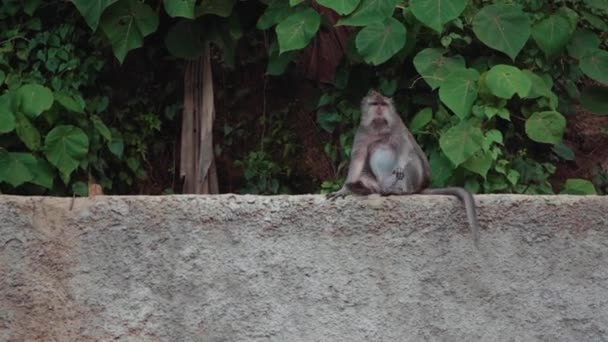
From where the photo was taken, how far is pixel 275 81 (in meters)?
6.59

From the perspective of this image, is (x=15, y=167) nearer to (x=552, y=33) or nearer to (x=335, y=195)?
(x=335, y=195)

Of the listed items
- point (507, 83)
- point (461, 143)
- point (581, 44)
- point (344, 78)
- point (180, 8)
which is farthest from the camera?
point (344, 78)

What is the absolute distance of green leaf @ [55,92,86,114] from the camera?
568 centimetres

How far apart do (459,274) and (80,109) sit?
2.47m

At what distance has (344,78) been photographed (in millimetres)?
6016

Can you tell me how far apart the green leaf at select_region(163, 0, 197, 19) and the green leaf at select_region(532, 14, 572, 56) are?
190 centimetres

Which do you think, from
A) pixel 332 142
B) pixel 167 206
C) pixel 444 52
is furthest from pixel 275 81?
pixel 167 206

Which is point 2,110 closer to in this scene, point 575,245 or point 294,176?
point 294,176

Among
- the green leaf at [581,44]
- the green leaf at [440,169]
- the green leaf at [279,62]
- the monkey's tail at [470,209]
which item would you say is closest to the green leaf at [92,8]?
the green leaf at [279,62]

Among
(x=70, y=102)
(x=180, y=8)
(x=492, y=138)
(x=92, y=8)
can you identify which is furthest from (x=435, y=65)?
(x=70, y=102)

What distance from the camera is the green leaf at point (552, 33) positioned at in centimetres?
566

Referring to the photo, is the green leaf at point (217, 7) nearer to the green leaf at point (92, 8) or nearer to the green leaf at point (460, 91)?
the green leaf at point (92, 8)

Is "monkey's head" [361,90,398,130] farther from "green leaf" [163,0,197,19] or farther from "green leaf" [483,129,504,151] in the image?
"green leaf" [163,0,197,19]

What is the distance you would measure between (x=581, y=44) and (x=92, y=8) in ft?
9.10
